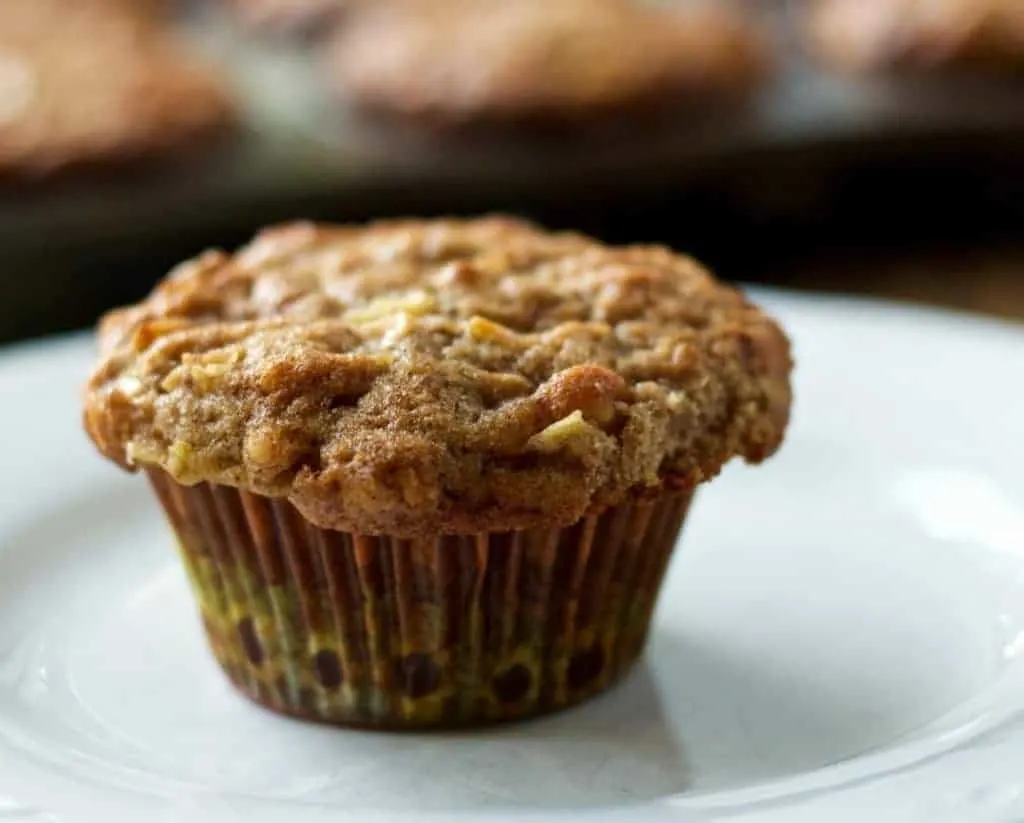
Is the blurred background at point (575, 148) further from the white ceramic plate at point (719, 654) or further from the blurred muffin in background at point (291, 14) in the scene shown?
the white ceramic plate at point (719, 654)

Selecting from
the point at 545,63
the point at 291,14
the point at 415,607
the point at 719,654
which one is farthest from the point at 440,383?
the point at 291,14

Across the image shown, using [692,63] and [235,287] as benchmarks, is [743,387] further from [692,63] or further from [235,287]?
[692,63]

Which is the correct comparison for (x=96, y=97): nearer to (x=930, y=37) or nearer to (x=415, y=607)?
(x=930, y=37)

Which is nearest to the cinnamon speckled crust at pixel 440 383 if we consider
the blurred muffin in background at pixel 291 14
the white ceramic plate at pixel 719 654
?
the white ceramic plate at pixel 719 654

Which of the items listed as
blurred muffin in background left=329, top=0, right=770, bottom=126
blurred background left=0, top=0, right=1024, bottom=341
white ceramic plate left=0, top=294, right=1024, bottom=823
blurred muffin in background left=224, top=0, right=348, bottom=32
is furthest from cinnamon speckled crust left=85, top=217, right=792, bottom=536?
blurred muffin in background left=224, top=0, right=348, bottom=32

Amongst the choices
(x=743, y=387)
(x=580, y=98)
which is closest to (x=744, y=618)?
(x=743, y=387)

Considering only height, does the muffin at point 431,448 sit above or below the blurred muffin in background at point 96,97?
above
